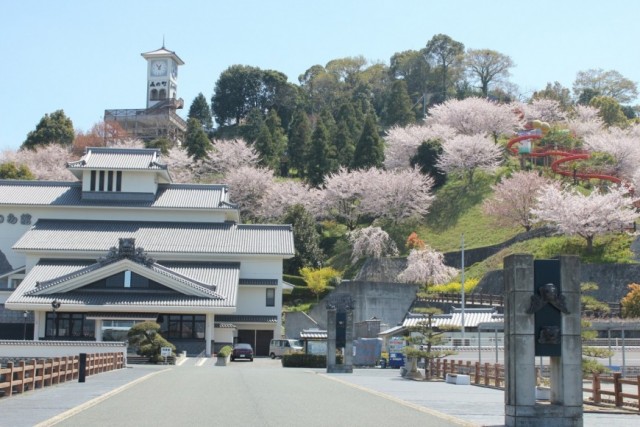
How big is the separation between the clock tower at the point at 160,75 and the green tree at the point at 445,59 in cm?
3615

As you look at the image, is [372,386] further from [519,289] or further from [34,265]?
[34,265]

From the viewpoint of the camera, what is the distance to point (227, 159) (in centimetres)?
9106

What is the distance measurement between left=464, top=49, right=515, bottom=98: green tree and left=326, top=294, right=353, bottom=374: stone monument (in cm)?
8722

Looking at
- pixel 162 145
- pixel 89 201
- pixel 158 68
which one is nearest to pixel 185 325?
pixel 89 201

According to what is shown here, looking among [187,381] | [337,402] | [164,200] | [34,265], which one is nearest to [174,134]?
[164,200]

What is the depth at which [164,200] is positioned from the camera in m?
65.7

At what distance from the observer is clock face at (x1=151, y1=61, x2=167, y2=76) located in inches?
4641

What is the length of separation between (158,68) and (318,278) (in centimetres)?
6074

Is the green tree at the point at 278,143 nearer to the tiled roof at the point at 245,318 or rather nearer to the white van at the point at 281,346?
the tiled roof at the point at 245,318

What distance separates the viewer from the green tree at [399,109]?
4003 inches

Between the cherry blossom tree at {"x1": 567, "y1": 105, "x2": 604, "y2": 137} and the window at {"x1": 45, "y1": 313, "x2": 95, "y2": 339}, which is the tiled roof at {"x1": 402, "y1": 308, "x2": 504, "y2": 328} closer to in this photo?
the window at {"x1": 45, "y1": 313, "x2": 95, "y2": 339}

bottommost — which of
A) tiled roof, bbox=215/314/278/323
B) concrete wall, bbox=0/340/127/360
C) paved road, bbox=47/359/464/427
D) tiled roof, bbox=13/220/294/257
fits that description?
paved road, bbox=47/359/464/427

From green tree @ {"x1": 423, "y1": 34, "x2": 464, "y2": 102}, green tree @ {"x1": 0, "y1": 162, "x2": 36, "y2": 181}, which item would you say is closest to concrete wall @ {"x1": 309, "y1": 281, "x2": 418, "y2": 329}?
green tree @ {"x1": 0, "y1": 162, "x2": 36, "y2": 181}

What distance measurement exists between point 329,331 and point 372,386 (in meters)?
11.1
